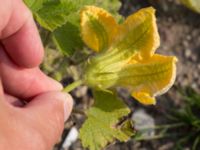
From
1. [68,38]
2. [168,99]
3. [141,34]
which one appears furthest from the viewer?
[168,99]

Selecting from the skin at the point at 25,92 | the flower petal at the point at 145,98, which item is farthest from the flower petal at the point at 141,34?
the skin at the point at 25,92

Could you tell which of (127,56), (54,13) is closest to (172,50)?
(127,56)

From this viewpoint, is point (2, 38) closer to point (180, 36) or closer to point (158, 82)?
point (158, 82)

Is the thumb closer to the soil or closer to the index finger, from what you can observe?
the index finger

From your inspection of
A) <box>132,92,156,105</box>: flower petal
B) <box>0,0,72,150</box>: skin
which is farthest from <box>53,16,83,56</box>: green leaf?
<box>132,92,156,105</box>: flower petal

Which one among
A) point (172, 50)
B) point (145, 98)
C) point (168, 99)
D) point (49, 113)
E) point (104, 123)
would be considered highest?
point (49, 113)

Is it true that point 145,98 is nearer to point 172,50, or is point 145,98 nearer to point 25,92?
point 25,92

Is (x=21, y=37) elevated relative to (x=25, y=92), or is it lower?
elevated
